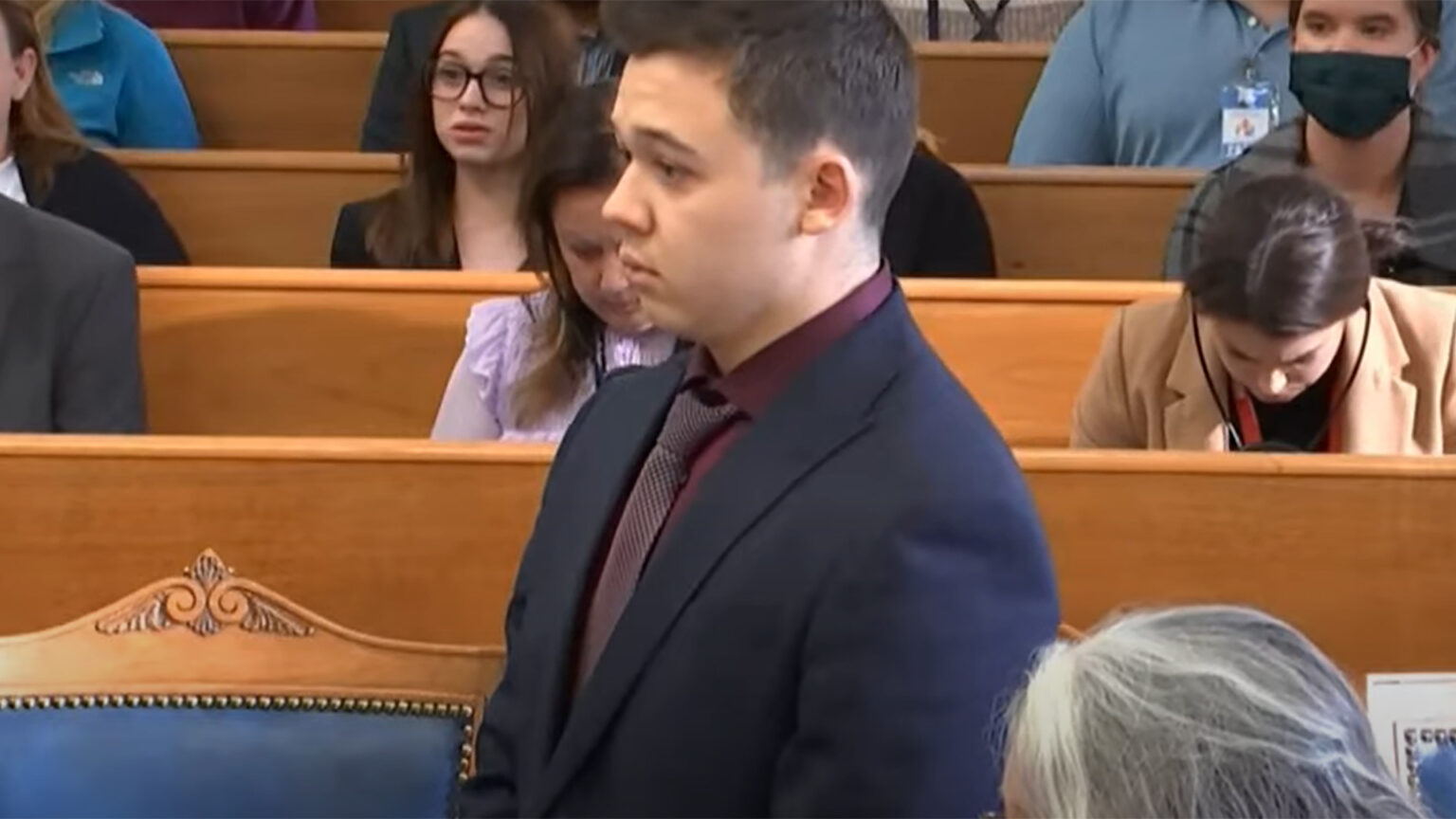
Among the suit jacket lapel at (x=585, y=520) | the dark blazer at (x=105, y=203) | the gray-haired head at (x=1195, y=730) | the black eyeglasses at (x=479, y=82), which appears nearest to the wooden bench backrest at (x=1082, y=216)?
the black eyeglasses at (x=479, y=82)

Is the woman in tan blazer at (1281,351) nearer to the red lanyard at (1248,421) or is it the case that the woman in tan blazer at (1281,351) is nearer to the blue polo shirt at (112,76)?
the red lanyard at (1248,421)

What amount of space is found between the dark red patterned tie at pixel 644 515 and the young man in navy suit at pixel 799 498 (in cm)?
2

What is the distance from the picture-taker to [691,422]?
4.18 feet

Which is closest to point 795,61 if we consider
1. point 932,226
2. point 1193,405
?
point 1193,405

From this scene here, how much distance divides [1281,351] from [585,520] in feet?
3.36

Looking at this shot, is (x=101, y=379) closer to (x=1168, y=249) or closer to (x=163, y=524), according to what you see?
(x=163, y=524)

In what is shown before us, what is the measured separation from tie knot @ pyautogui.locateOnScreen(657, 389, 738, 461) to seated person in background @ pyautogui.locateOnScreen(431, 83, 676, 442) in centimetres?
62

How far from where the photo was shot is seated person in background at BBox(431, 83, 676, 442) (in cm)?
204

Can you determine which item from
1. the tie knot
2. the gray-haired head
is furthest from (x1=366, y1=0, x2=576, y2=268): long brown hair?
the gray-haired head

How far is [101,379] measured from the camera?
2.44 metres

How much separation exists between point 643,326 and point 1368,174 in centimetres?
114

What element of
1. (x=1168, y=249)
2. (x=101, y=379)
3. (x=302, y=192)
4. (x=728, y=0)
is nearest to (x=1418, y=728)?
(x=728, y=0)

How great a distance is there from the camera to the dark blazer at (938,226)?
2988mm

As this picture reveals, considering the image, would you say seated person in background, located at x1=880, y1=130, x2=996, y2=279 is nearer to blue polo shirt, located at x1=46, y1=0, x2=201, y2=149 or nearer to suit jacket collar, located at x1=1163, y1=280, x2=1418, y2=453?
suit jacket collar, located at x1=1163, y1=280, x2=1418, y2=453
